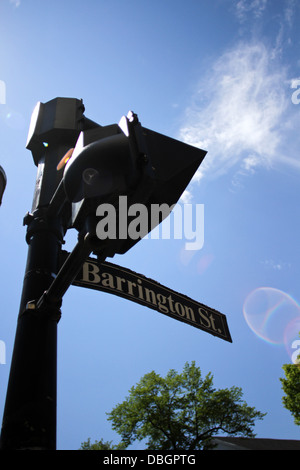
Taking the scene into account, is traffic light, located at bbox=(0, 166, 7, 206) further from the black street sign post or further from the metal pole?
the metal pole

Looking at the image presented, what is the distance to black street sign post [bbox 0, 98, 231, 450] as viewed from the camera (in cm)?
136

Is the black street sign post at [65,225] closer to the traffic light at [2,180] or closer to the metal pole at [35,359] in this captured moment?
the metal pole at [35,359]

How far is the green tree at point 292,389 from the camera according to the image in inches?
912

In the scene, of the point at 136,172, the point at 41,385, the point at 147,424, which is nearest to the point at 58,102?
the point at 136,172

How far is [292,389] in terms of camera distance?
2386 cm

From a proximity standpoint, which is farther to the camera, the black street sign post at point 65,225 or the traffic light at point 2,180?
the traffic light at point 2,180

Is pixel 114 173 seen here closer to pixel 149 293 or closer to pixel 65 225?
pixel 65 225

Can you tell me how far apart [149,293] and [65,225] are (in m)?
0.94

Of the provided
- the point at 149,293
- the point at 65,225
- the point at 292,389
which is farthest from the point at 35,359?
the point at 292,389

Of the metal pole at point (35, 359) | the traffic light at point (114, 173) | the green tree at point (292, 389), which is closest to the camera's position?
the traffic light at point (114, 173)

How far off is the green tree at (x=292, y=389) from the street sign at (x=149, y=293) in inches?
951

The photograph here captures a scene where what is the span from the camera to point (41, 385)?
1.63 metres

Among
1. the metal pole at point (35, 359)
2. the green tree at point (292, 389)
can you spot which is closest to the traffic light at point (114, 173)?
the metal pole at point (35, 359)

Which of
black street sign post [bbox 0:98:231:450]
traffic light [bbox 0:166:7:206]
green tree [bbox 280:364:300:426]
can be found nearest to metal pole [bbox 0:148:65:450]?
black street sign post [bbox 0:98:231:450]
